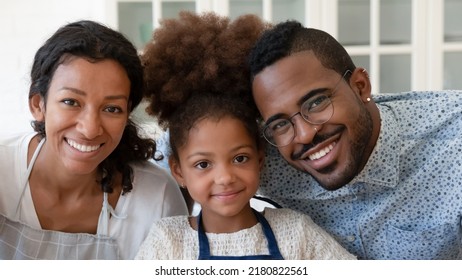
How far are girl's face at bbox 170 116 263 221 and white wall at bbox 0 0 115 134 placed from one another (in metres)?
1.21

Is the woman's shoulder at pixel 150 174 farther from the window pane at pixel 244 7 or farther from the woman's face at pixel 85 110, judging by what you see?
the window pane at pixel 244 7

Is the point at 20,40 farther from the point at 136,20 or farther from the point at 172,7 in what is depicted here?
the point at 172,7

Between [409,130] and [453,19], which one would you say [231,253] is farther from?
[453,19]

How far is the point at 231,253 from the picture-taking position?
0.99 meters

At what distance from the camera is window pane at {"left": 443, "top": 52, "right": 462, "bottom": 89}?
2018 millimetres

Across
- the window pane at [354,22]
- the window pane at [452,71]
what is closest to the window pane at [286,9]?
the window pane at [354,22]

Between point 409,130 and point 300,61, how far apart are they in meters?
0.27

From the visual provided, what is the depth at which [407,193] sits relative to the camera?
103cm

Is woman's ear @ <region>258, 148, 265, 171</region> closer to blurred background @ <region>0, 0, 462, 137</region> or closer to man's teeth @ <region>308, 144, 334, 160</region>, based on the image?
man's teeth @ <region>308, 144, 334, 160</region>

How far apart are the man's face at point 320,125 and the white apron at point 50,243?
0.40m

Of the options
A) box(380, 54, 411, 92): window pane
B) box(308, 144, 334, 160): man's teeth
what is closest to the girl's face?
box(308, 144, 334, 160): man's teeth

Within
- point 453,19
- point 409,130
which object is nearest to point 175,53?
point 409,130

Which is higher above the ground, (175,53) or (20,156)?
(175,53)
